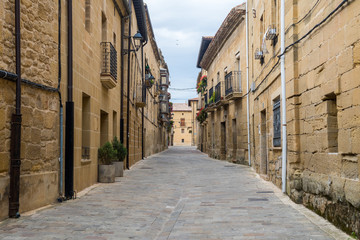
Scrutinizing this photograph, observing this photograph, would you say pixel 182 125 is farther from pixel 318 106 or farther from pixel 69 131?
pixel 318 106

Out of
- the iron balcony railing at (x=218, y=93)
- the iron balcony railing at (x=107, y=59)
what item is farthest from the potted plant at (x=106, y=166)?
the iron balcony railing at (x=218, y=93)

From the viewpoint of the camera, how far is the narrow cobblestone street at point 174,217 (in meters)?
4.69

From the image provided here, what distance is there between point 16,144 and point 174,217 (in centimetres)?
255

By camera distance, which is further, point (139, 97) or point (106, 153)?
point (139, 97)

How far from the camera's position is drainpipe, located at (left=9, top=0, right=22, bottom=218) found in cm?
543

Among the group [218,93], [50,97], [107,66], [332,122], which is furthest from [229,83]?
[332,122]

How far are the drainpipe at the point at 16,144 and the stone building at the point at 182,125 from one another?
249 feet

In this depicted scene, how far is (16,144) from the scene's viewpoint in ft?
18.2

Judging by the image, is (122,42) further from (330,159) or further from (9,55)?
(330,159)

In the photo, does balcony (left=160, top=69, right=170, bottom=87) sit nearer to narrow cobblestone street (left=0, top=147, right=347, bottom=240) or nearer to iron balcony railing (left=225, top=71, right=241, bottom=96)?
iron balcony railing (left=225, top=71, right=241, bottom=96)

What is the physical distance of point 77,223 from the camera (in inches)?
207

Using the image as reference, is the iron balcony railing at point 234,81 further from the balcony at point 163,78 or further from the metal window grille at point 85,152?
the balcony at point 163,78

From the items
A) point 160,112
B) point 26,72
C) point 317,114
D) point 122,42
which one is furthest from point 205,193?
point 160,112

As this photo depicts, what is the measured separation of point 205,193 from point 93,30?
4897mm
